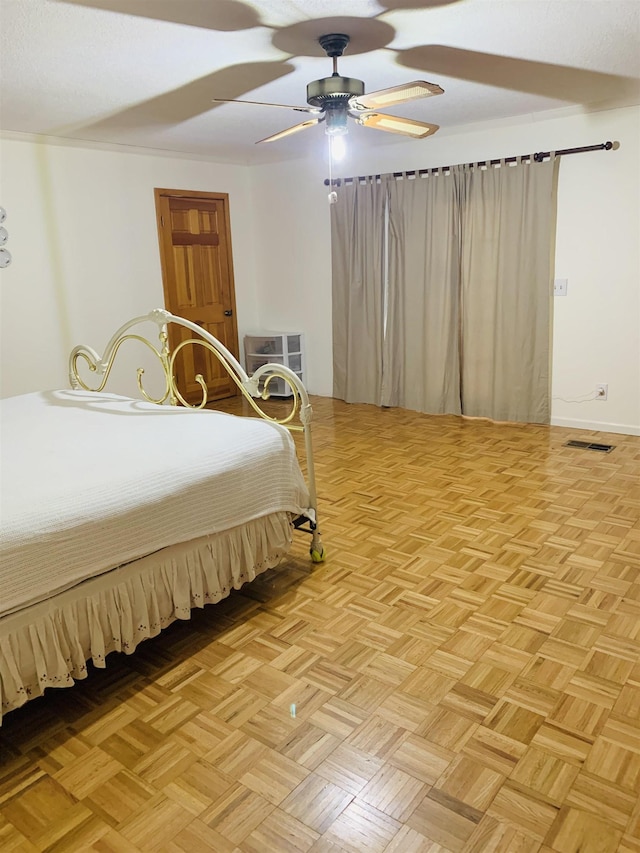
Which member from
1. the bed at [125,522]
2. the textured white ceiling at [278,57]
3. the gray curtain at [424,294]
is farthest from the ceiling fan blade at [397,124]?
the gray curtain at [424,294]

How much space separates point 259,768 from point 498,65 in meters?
3.51

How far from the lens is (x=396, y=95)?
269cm

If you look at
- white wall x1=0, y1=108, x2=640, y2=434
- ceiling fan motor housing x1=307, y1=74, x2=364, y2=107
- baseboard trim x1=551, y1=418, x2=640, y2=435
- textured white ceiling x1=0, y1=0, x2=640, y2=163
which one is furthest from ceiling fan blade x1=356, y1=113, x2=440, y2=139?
baseboard trim x1=551, y1=418, x2=640, y2=435

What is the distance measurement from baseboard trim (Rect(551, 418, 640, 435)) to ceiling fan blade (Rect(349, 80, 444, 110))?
3.15 m

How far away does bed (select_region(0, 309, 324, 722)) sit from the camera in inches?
74.0

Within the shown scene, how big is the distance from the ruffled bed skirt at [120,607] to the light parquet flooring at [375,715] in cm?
16

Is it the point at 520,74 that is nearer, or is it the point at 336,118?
the point at 336,118

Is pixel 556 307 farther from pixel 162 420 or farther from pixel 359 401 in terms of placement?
pixel 162 420

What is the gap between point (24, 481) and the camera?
2084mm

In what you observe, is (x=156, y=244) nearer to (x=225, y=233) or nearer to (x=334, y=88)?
(x=225, y=233)

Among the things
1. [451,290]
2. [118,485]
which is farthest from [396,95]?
[451,290]

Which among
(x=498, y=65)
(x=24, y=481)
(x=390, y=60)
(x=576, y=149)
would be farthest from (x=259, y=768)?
(x=576, y=149)

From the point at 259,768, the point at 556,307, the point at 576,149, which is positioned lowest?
the point at 259,768

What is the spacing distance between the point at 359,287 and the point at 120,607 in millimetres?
4438
